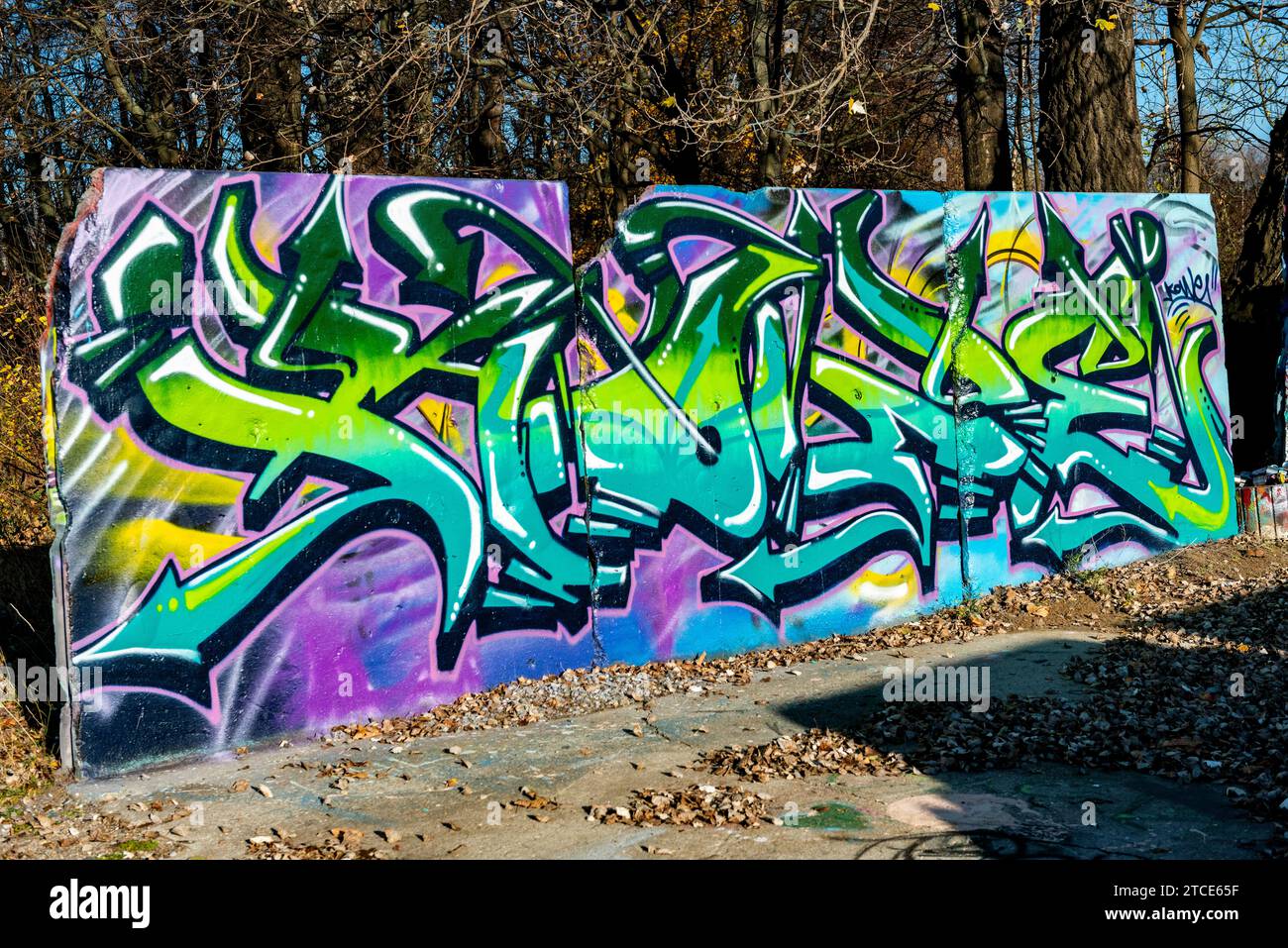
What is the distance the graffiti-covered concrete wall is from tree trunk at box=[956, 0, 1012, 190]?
5.40 ft

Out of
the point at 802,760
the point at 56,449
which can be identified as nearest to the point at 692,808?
the point at 802,760

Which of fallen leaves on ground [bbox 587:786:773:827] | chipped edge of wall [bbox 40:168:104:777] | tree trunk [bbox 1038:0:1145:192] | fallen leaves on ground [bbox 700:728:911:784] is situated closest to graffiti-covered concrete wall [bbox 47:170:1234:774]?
chipped edge of wall [bbox 40:168:104:777]

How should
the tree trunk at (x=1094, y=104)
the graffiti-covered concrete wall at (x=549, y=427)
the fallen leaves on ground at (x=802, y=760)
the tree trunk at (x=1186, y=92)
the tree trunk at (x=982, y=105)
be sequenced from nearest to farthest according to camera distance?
the fallen leaves on ground at (x=802, y=760) → the graffiti-covered concrete wall at (x=549, y=427) → the tree trunk at (x=1094, y=104) → the tree trunk at (x=982, y=105) → the tree trunk at (x=1186, y=92)

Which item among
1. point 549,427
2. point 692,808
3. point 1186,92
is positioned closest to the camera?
point 692,808

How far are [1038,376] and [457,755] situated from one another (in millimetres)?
4997

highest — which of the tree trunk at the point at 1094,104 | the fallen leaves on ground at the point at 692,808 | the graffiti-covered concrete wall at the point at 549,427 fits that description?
the tree trunk at the point at 1094,104

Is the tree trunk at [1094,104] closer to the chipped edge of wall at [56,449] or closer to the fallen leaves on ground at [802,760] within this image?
the fallen leaves on ground at [802,760]

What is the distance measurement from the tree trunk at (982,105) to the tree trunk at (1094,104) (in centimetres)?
48

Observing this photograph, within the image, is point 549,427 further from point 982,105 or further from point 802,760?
point 982,105

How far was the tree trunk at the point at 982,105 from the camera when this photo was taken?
33.0 feet

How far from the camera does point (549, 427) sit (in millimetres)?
6711

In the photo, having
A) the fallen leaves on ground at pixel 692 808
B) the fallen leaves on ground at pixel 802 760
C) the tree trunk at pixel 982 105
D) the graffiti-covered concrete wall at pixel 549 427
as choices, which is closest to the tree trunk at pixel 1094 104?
the tree trunk at pixel 982 105

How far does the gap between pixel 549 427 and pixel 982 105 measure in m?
5.70

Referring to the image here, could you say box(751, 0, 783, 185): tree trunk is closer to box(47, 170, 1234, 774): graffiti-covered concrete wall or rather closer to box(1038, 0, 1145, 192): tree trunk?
box(47, 170, 1234, 774): graffiti-covered concrete wall
